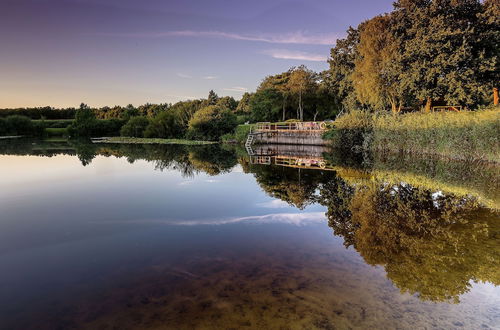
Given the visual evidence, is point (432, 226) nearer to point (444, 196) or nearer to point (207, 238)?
point (444, 196)

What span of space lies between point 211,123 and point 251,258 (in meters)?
44.1

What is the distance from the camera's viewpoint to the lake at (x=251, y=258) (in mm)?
4066

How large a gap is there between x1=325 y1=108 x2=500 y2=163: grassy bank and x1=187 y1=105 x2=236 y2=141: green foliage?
19817 millimetres

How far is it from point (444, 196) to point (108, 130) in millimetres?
69370

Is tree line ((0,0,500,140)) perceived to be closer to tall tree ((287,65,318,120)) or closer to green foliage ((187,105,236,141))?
green foliage ((187,105,236,141))

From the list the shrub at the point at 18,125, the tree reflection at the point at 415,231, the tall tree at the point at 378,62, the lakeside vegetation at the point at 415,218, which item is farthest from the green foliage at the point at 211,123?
the shrub at the point at 18,125

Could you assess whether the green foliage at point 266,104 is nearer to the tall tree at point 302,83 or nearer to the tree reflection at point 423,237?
the tall tree at point 302,83

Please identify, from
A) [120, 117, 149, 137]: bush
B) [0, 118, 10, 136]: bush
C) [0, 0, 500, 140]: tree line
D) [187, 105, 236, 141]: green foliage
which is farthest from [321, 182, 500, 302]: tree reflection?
[0, 118, 10, 136]: bush

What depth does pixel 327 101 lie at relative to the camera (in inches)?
2244

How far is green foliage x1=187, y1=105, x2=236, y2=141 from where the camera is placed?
159 ft

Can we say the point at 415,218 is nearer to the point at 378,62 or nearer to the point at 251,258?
the point at 251,258

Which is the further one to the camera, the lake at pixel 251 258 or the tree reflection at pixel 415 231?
the tree reflection at pixel 415 231

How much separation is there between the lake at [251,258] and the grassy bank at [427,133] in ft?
25.8

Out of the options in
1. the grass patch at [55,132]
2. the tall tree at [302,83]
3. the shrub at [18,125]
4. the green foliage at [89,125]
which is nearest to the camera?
the tall tree at [302,83]
